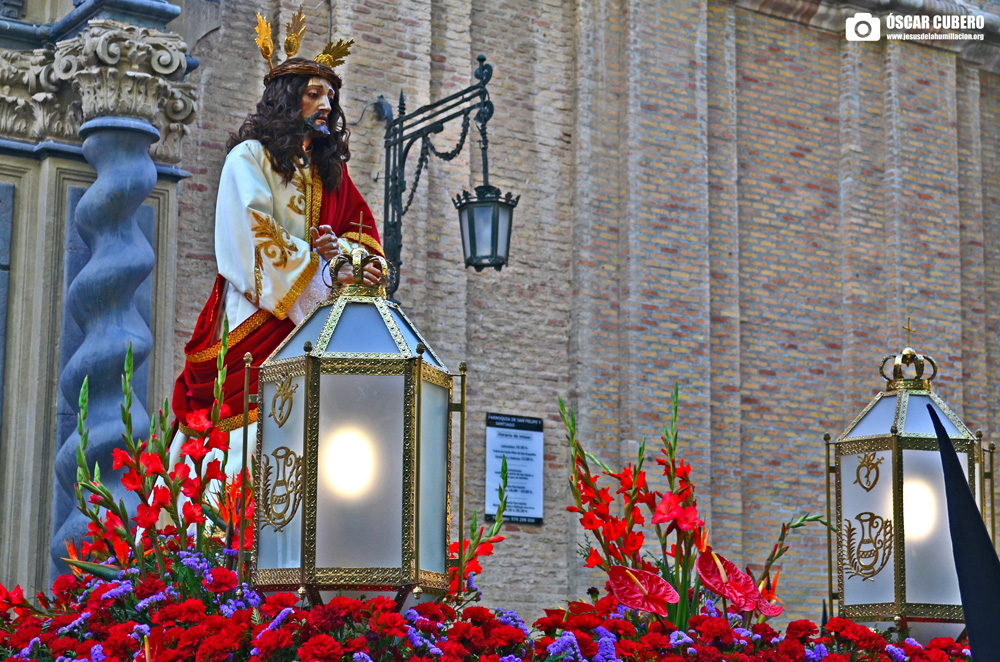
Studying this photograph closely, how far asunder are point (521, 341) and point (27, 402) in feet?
18.1

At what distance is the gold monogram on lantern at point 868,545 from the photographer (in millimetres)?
4773

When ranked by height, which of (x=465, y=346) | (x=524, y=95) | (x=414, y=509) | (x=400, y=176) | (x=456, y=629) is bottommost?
(x=456, y=629)

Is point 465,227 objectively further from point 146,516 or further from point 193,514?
point 146,516

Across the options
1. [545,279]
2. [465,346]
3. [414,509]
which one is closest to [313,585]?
[414,509]

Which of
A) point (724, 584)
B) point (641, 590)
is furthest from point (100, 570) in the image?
point (724, 584)

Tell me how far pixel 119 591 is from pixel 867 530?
255 centimetres

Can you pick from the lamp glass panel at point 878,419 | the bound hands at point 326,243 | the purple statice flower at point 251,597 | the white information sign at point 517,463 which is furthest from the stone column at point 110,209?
the white information sign at point 517,463

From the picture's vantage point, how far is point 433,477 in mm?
3521

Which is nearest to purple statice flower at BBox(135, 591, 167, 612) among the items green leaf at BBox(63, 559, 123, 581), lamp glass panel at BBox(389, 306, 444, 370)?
green leaf at BBox(63, 559, 123, 581)

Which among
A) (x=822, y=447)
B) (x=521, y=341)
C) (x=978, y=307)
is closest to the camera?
(x=521, y=341)

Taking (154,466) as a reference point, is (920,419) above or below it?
above

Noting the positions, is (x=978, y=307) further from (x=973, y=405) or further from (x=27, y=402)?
(x=27, y=402)

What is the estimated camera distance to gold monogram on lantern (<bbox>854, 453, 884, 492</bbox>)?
4859 mm

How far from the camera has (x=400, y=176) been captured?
33.9 feet
